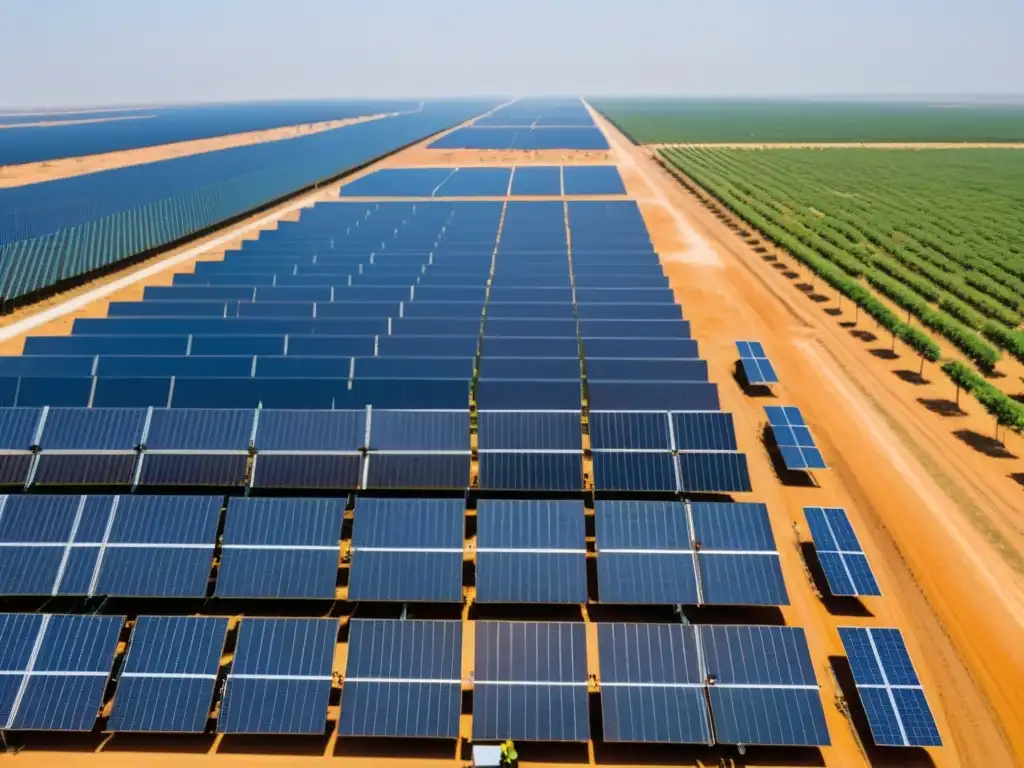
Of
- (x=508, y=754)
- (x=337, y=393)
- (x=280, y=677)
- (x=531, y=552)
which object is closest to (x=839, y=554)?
(x=531, y=552)

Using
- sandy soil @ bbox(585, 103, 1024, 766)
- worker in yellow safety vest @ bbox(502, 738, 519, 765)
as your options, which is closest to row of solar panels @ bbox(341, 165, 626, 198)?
sandy soil @ bbox(585, 103, 1024, 766)

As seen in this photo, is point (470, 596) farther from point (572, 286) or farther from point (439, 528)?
point (572, 286)

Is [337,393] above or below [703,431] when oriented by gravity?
above

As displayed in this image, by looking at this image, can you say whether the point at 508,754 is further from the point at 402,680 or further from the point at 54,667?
the point at 54,667

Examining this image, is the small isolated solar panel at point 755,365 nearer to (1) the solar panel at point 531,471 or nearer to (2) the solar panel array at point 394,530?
(2) the solar panel array at point 394,530

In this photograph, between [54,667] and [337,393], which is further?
[337,393]

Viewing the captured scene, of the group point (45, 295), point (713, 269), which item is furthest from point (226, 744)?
point (713, 269)

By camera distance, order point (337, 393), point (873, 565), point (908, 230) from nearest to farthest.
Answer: point (873, 565) < point (337, 393) < point (908, 230)
